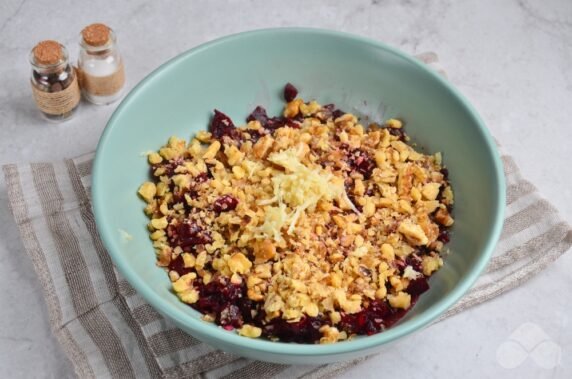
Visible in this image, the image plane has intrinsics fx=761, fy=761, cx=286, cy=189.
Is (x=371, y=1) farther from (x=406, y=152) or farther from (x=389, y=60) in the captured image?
(x=406, y=152)

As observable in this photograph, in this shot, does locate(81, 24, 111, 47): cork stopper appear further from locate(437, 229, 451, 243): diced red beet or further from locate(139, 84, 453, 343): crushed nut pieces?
locate(437, 229, 451, 243): diced red beet

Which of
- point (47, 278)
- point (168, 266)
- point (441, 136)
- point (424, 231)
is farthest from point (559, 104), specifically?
point (47, 278)

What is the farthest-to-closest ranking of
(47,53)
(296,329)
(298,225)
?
(47,53), (298,225), (296,329)

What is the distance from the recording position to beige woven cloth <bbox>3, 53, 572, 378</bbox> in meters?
1.58

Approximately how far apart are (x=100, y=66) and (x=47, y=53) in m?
0.16

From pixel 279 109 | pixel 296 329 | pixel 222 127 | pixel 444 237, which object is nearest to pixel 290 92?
pixel 279 109

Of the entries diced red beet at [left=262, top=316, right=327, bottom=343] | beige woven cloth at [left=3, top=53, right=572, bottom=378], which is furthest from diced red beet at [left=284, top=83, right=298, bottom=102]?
diced red beet at [left=262, top=316, right=327, bottom=343]

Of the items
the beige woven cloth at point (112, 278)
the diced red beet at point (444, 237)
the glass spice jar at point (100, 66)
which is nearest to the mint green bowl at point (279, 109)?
the diced red beet at point (444, 237)

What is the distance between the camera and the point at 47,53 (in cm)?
182

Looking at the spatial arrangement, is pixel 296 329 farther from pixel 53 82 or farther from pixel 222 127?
pixel 53 82

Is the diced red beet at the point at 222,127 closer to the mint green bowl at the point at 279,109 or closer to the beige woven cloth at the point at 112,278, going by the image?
the mint green bowl at the point at 279,109

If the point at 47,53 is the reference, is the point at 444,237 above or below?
above

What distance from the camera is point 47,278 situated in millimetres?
1673

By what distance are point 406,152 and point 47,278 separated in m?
0.85
